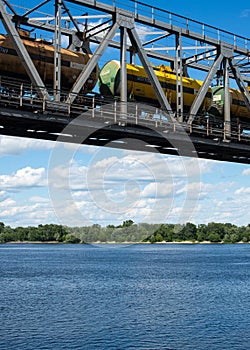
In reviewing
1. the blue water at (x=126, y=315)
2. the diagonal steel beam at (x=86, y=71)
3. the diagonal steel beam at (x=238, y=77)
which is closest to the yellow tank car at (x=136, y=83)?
the diagonal steel beam at (x=86, y=71)

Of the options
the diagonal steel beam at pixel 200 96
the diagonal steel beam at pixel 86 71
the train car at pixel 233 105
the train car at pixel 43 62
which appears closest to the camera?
the train car at pixel 43 62

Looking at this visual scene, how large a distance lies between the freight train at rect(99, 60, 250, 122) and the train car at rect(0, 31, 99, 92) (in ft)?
8.81

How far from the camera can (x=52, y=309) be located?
4403cm

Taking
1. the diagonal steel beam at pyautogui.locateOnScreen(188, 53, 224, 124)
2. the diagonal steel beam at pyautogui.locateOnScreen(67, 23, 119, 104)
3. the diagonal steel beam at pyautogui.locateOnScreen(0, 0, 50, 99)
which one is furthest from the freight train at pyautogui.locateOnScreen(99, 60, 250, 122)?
the diagonal steel beam at pyautogui.locateOnScreen(0, 0, 50, 99)

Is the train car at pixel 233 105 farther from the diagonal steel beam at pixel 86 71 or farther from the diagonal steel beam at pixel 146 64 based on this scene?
the diagonal steel beam at pixel 86 71

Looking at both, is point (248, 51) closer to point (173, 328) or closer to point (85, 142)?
point (85, 142)

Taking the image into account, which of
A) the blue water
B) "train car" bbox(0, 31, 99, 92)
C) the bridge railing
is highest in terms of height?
"train car" bbox(0, 31, 99, 92)

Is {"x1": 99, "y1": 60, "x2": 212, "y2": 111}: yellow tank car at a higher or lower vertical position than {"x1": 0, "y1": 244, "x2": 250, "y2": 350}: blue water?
higher

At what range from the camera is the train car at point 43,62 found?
31.4 metres

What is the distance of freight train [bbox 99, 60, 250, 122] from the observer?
1508 inches

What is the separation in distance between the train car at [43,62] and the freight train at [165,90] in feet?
8.81

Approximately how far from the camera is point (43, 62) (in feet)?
108

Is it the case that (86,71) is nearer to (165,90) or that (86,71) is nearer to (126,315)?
(165,90)

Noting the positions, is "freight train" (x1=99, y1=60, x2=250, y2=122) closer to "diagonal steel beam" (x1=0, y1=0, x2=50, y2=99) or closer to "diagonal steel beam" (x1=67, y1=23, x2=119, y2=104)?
"diagonal steel beam" (x1=67, y1=23, x2=119, y2=104)
